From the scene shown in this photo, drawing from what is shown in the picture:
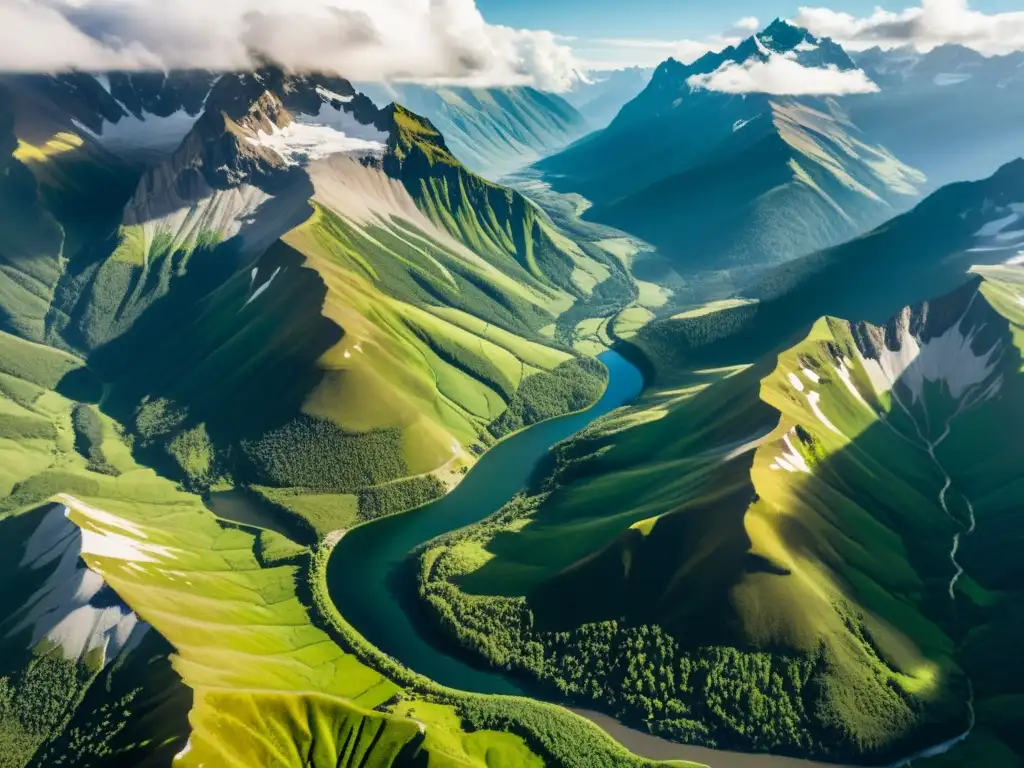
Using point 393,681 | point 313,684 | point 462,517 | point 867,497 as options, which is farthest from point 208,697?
point 867,497

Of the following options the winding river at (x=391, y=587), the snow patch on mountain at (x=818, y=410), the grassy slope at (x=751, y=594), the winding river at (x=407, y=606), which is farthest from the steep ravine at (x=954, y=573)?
the winding river at (x=391, y=587)

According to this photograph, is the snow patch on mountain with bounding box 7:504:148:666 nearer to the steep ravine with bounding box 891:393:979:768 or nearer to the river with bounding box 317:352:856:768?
the river with bounding box 317:352:856:768


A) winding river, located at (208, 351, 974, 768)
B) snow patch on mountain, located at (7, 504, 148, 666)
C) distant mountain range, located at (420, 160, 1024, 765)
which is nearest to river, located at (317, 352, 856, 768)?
winding river, located at (208, 351, 974, 768)

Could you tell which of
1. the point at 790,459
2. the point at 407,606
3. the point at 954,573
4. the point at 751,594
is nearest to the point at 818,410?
the point at 790,459

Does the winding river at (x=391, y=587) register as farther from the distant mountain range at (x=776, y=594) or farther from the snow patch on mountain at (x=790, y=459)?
the snow patch on mountain at (x=790, y=459)

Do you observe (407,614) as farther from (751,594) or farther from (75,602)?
(751,594)

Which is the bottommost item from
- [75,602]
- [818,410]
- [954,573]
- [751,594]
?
[954,573]

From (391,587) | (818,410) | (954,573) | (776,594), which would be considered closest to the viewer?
(776,594)

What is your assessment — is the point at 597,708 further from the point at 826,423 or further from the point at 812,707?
the point at 826,423

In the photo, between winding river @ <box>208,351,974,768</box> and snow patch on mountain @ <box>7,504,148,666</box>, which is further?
snow patch on mountain @ <box>7,504,148,666</box>
